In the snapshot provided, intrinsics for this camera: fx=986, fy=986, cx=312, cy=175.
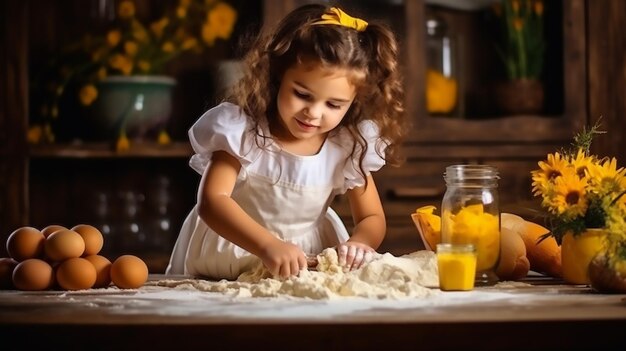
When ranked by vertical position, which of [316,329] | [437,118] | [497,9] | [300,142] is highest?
[497,9]

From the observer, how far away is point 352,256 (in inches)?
58.9

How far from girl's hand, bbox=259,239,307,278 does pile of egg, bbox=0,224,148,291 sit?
183 millimetres

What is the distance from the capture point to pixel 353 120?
6.04 feet

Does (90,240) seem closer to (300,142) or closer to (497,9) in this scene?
(300,142)

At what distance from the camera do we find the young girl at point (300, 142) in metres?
1.63

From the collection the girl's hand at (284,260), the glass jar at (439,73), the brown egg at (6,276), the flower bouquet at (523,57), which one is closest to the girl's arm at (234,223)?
the girl's hand at (284,260)

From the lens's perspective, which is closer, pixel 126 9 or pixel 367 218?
pixel 367 218

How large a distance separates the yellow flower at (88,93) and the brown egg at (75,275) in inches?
64.6

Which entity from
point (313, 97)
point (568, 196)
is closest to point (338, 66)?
point (313, 97)

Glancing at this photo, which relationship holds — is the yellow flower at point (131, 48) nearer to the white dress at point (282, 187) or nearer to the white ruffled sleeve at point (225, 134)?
the white dress at point (282, 187)

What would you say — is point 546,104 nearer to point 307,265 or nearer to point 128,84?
point 128,84

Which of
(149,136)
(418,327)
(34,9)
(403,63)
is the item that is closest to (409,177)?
(403,63)

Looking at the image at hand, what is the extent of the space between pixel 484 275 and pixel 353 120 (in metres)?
0.50

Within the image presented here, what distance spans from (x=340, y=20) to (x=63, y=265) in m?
0.65
